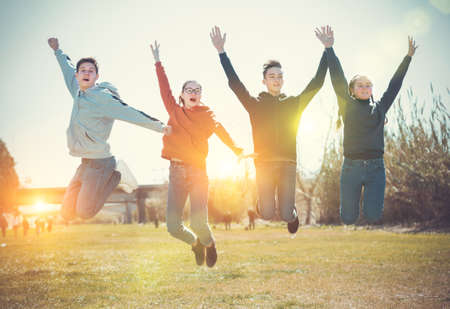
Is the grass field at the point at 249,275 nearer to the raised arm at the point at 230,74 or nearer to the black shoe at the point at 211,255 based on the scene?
the black shoe at the point at 211,255

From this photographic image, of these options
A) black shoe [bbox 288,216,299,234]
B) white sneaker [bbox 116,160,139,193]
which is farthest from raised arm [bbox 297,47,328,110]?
white sneaker [bbox 116,160,139,193]

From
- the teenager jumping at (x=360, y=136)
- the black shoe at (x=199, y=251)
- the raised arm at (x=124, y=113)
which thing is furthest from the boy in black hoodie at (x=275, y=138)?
the raised arm at (x=124, y=113)

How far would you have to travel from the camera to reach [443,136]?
15.8m

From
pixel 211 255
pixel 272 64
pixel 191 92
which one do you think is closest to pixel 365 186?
pixel 272 64

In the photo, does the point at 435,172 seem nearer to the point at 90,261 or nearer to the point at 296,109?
the point at 296,109

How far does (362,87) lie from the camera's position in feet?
18.6

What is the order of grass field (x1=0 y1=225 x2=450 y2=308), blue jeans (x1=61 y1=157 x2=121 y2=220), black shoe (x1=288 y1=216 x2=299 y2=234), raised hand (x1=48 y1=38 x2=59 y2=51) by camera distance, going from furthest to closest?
grass field (x1=0 y1=225 x2=450 y2=308) < raised hand (x1=48 y1=38 x2=59 y2=51) < black shoe (x1=288 y1=216 x2=299 y2=234) < blue jeans (x1=61 y1=157 x2=121 y2=220)

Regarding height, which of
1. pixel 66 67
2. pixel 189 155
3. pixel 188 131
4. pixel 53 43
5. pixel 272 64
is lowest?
pixel 189 155

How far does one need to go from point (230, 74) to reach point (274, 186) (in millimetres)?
1802

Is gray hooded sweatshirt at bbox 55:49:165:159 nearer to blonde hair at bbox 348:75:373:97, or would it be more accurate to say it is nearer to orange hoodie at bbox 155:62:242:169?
orange hoodie at bbox 155:62:242:169

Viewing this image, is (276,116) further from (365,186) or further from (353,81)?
(365,186)

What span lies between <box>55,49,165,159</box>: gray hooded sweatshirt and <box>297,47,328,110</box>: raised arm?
7.61 ft

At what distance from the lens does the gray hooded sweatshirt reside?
17.4ft

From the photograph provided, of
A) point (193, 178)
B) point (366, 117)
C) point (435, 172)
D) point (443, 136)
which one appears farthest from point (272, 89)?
point (435, 172)
